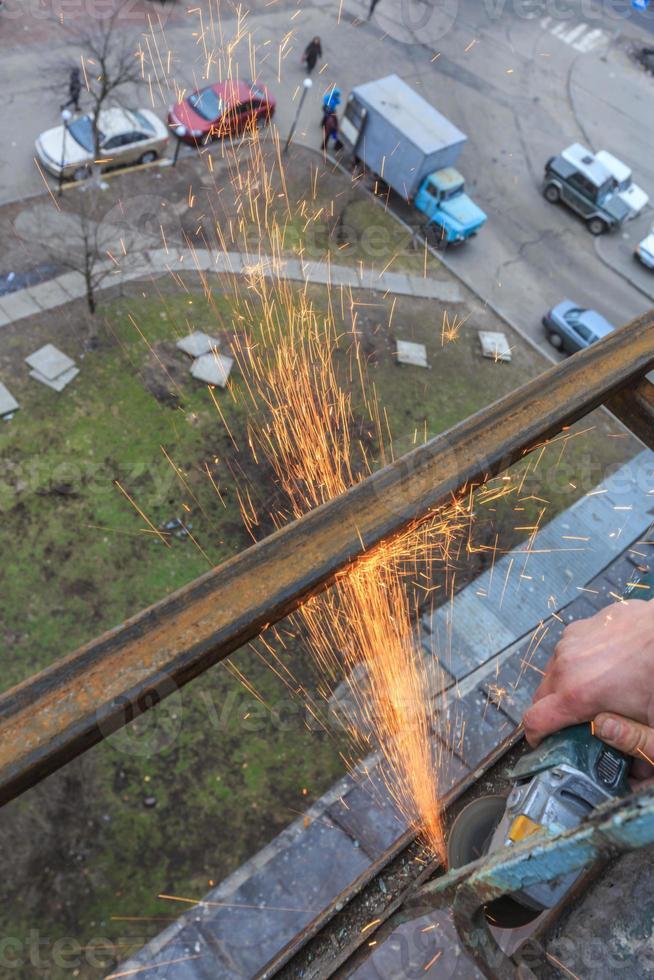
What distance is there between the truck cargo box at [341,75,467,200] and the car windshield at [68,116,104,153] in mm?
4989

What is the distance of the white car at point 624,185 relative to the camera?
16.9 m

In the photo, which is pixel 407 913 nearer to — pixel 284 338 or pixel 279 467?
pixel 279 467

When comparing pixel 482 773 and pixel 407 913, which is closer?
pixel 407 913

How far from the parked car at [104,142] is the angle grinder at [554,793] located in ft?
42.4

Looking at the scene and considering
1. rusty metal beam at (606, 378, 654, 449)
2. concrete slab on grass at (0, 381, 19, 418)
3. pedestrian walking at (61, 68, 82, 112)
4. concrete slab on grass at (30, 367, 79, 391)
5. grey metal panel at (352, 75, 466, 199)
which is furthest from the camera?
grey metal panel at (352, 75, 466, 199)

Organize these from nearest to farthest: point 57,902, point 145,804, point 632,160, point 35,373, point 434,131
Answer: point 57,902, point 145,804, point 35,373, point 434,131, point 632,160

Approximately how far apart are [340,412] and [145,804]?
6142 millimetres

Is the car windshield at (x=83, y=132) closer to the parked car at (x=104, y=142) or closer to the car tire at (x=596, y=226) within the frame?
the parked car at (x=104, y=142)

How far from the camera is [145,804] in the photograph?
7.83 m

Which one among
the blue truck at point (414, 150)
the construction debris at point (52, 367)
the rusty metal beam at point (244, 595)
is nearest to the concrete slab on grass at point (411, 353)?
the blue truck at point (414, 150)

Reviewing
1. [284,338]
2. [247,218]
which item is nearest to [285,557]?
[284,338]

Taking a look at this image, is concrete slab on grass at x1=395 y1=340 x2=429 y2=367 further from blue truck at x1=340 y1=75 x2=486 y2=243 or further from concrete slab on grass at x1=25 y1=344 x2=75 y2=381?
concrete slab on grass at x1=25 y1=344 x2=75 y2=381

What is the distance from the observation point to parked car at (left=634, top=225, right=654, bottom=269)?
1584 cm

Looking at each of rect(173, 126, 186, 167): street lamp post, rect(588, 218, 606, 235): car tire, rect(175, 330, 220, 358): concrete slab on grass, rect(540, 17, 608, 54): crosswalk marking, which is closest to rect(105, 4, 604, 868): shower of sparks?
rect(175, 330, 220, 358): concrete slab on grass
